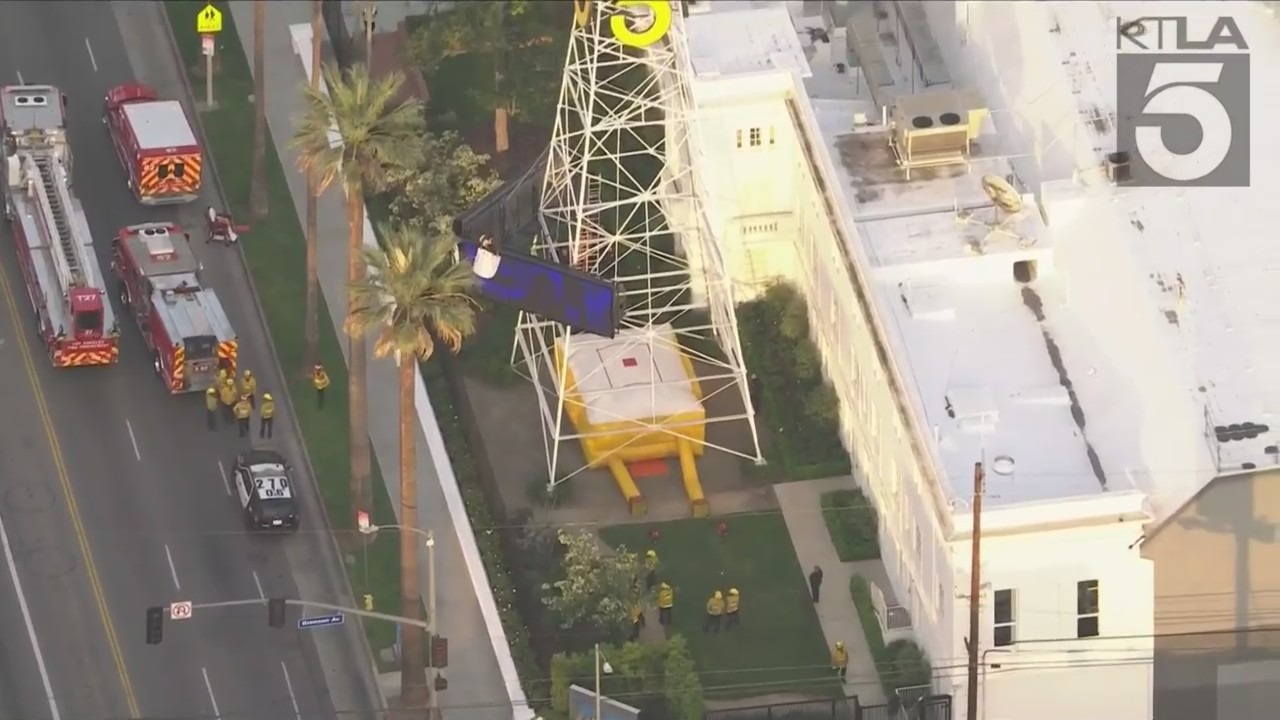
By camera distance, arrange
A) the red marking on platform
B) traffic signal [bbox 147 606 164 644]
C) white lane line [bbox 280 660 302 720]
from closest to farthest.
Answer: traffic signal [bbox 147 606 164 644] < white lane line [bbox 280 660 302 720] < the red marking on platform

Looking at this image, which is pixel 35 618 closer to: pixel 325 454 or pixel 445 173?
pixel 325 454

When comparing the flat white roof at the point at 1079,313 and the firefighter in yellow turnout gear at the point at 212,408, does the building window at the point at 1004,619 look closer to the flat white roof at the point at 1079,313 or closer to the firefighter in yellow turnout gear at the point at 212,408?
the flat white roof at the point at 1079,313

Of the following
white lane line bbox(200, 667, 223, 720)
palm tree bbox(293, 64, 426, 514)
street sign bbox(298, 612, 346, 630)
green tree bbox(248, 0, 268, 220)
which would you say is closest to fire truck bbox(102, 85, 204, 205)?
green tree bbox(248, 0, 268, 220)

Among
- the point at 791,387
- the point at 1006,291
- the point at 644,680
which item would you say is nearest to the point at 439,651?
the point at 644,680

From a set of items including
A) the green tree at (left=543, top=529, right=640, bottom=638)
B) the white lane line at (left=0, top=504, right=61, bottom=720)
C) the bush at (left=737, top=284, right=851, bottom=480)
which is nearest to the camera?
the white lane line at (left=0, top=504, right=61, bottom=720)

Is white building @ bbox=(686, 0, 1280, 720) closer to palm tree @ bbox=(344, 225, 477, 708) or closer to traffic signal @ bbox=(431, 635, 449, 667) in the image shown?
traffic signal @ bbox=(431, 635, 449, 667)

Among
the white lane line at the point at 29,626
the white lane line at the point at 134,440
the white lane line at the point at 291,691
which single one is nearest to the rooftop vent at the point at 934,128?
the white lane line at the point at 134,440

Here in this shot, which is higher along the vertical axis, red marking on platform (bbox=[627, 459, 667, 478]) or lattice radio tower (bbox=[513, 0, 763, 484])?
lattice radio tower (bbox=[513, 0, 763, 484])

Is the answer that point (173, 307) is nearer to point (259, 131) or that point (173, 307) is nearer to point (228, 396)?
point (228, 396)

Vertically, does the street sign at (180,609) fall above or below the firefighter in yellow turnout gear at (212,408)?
below
